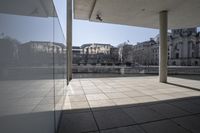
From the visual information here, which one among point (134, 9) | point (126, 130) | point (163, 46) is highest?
point (134, 9)

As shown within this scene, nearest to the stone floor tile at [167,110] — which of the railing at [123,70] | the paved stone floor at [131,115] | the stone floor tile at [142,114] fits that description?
the paved stone floor at [131,115]

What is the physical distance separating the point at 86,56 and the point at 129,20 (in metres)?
26.7

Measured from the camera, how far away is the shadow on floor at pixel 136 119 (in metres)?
2.81

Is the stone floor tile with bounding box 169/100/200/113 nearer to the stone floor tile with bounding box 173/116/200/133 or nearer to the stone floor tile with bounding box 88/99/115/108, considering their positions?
the stone floor tile with bounding box 173/116/200/133

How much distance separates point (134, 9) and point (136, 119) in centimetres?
666

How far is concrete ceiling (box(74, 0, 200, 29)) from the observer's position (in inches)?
283

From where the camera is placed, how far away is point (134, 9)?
8.12m

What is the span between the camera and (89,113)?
362 centimetres

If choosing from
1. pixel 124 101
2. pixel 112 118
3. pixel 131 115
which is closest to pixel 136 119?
pixel 131 115

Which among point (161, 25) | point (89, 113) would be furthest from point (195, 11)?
point (89, 113)

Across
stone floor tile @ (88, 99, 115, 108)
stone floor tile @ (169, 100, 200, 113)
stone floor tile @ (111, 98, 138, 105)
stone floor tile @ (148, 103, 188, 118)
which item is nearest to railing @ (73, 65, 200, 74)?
stone floor tile @ (111, 98, 138, 105)

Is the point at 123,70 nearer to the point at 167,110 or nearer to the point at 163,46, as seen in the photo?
the point at 163,46

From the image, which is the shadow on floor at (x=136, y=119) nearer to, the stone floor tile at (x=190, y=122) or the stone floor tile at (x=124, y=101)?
the stone floor tile at (x=190, y=122)

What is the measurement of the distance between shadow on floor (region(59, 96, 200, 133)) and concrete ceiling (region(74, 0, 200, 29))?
5.27 meters
